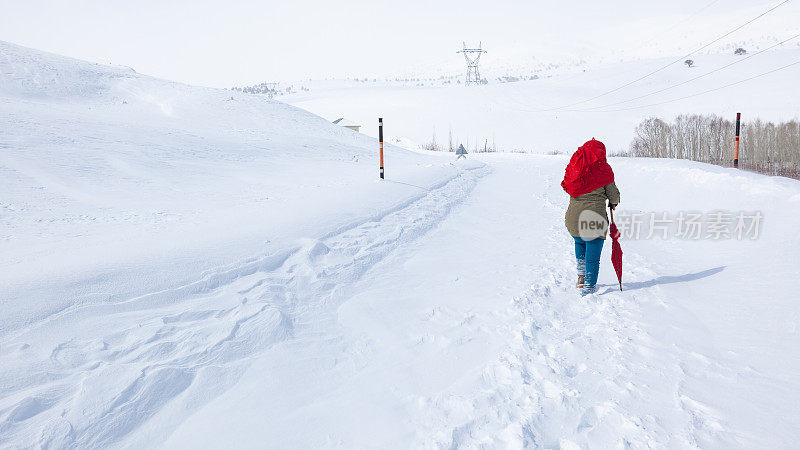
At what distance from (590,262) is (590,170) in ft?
2.95

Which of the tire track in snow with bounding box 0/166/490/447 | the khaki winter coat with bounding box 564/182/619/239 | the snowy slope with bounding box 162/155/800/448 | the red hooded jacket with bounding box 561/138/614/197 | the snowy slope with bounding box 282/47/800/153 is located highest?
the snowy slope with bounding box 282/47/800/153

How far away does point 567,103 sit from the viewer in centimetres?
5206

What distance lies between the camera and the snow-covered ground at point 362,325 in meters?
2.39

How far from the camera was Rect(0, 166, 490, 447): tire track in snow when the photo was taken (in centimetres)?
235

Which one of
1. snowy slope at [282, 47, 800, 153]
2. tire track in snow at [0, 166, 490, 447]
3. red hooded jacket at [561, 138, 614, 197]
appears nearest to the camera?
tire track in snow at [0, 166, 490, 447]

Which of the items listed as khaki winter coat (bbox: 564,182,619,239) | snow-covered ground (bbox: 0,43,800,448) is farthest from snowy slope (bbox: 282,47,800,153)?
khaki winter coat (bbox: 564,182,619,239)

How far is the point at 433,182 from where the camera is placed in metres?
11.7

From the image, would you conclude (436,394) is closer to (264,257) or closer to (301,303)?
(301,303)

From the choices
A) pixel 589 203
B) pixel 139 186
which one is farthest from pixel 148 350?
pixel 139 186

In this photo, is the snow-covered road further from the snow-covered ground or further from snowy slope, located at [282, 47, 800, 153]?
snowy slope, located at [282, 47, 800, 153]

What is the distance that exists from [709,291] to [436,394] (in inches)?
131

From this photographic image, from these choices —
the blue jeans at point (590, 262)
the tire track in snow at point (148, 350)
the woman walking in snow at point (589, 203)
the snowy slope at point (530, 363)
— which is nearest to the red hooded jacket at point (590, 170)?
the woman walking in snow at point (589, 203)

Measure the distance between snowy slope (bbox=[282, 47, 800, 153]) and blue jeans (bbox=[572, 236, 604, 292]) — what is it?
3115cm

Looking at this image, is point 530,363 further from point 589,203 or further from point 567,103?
point 567,103
